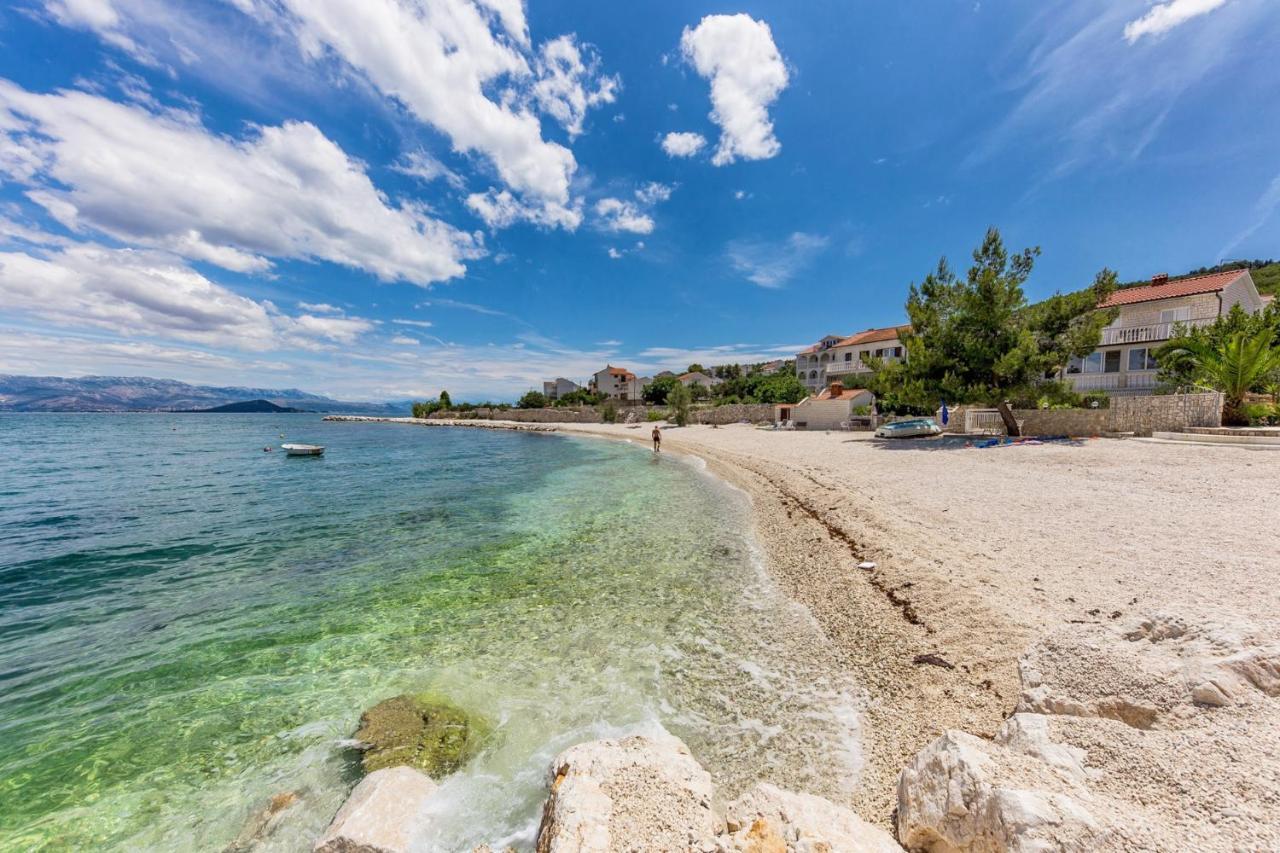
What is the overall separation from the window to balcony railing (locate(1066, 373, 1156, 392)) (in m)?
1.13

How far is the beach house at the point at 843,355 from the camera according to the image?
55.1 metres

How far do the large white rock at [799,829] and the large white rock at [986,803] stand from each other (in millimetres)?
342

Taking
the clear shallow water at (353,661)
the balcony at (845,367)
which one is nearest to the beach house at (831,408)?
the balcony at (845,367)

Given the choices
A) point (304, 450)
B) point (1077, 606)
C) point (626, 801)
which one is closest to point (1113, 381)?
point (1077, 606)

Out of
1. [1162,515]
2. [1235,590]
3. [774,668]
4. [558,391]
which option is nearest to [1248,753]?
[774,668]

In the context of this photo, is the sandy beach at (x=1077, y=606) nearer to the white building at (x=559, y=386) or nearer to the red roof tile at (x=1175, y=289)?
the red roof tile at (x=1175, y=289)

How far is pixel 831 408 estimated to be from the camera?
3991cm

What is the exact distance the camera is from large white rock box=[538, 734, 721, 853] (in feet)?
8.85

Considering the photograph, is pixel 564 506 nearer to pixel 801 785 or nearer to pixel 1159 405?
pixel 801 785

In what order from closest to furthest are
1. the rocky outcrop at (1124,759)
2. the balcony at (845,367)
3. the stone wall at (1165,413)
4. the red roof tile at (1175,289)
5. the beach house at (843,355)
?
the rocky outcrop at (1124,759) → the stone wall at (1165,413) → the red roof tile at (1175,289) → the beach house at (843,355) → the balcony at (845,367)

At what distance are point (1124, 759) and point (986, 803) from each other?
39.6 inches

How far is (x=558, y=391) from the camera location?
12294cm

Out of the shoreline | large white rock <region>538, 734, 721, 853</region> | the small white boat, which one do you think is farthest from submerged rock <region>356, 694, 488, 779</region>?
the small white boat

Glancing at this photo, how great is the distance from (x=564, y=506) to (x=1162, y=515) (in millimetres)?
14850
